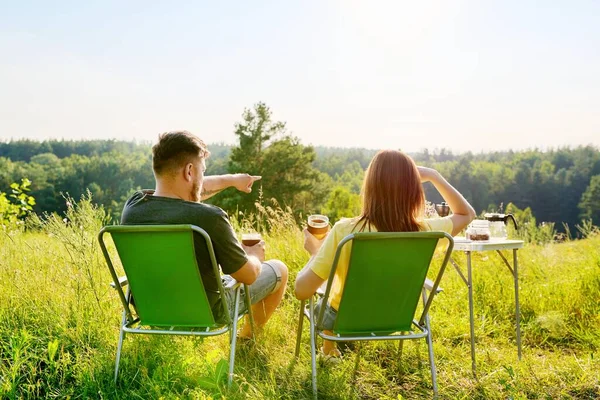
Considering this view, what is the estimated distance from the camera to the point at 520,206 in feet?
213

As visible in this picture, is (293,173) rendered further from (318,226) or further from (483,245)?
(318,226)

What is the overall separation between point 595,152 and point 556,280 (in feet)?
241

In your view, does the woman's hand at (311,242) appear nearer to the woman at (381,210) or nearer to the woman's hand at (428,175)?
the woman at (381,210)

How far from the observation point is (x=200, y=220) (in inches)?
100

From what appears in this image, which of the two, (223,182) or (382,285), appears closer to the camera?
(382,285)

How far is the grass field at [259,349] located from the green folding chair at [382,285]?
39cm

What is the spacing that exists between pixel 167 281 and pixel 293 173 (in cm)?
3682

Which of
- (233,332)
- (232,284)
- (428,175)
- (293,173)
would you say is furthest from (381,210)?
(293,173)

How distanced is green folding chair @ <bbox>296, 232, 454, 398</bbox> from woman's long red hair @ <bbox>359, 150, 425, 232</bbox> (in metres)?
0.17

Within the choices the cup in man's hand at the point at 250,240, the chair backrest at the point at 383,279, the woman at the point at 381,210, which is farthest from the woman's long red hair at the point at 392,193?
the cup in man's hand at the point at 250,240

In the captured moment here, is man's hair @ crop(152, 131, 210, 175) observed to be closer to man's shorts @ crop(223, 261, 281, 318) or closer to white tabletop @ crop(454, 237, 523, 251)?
man's shorts @ crop(223, 261, 281, 318)

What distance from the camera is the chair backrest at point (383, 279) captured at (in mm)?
2449

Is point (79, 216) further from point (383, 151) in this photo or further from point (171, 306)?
point (383, 151)

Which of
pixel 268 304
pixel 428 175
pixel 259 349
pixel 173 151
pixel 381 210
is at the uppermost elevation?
pixel 173 151
